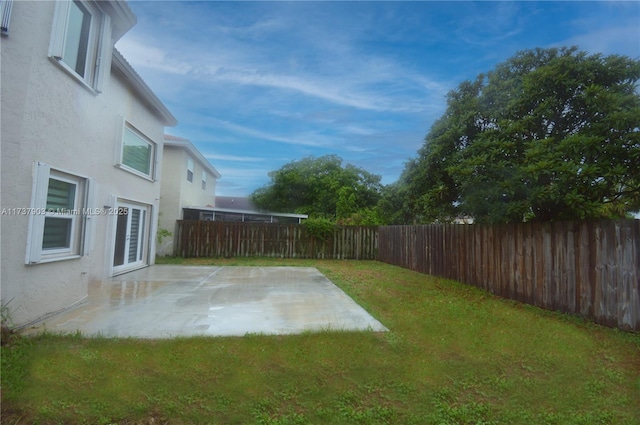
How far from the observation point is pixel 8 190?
354 cm

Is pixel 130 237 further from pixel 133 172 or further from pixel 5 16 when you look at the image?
pixel 5 16

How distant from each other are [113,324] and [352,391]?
3317mm

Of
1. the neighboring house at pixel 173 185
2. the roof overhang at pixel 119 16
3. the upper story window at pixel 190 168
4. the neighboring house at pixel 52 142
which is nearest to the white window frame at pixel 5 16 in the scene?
the neighboring house at pixel 52 142

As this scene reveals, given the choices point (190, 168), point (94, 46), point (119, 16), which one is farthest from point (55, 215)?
point (190, 168)

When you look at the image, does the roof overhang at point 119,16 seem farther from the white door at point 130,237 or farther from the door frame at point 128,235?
the white door at point 130,237

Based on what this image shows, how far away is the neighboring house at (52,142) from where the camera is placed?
360 cm

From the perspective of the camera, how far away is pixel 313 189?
2591 centimetres

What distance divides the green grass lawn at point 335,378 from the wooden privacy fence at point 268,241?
9.90m

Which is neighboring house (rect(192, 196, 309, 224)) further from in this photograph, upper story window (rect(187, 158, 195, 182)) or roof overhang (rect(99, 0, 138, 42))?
roof overhang (rect(99, 0, 138, 42))

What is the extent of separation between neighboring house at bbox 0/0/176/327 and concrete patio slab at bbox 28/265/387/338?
578 millimetres

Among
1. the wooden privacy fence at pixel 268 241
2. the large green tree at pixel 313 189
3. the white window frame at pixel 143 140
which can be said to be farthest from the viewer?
the large green tree at pixel 313 189

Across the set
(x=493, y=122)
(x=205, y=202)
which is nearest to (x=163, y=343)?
(x=493, y=122)

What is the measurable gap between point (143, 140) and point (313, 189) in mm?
17242

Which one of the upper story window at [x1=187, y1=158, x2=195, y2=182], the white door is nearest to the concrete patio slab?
the white door
